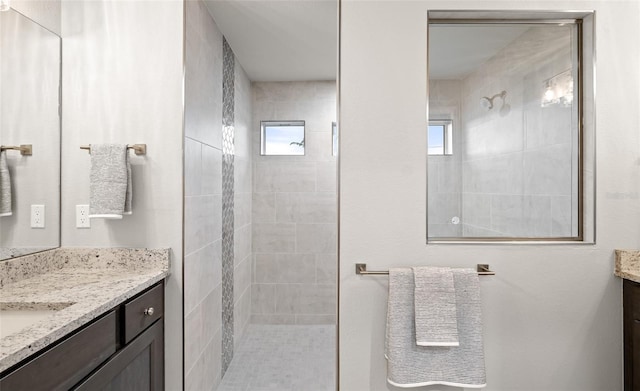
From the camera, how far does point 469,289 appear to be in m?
1.75

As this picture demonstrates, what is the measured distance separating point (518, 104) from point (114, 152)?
1842 mm

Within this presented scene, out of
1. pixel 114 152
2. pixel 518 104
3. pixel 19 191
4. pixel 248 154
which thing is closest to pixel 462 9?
pixel 518 104

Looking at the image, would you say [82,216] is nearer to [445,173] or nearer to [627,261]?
[445,173]

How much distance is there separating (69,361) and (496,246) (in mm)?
1681

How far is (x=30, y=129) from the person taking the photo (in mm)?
1656

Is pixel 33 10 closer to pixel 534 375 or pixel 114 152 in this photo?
pixel 114 152

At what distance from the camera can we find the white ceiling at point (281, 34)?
2.35 metres

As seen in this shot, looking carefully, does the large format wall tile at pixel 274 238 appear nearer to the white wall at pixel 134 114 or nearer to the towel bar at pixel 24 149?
the white wall at pixel 134 114

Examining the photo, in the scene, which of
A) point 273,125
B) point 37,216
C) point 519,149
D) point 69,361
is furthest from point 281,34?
point 69,361

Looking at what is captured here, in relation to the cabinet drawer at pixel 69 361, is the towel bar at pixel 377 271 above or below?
above

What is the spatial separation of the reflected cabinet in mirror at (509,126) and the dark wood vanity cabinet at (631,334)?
295 millimetres

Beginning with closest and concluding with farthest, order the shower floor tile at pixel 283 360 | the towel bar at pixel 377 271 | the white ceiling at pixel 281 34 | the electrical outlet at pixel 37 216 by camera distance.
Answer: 1. the electrical outlet at pixel 37 216
2. the towel bar at pixel 377 271
3. the white ceiling at pixel 281 34
4. the shower floor tile at pixel 283 360

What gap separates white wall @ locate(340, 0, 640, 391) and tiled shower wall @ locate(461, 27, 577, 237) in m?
0.13

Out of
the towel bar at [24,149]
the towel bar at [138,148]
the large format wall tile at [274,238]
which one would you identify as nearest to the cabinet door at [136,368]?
the towel bar at [138,148]
